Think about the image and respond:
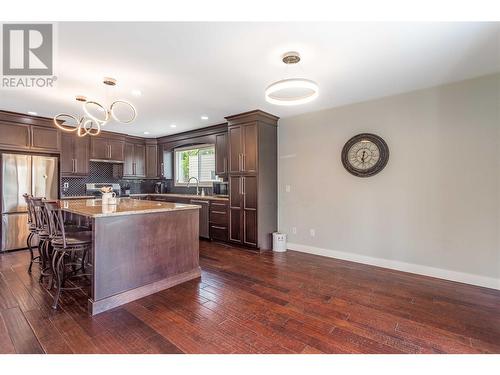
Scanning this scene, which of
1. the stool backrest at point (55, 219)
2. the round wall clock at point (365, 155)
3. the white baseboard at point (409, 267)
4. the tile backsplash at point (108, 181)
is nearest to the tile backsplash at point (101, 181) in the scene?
the tile backsplash at point (108, 181)

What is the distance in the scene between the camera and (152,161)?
6.85m

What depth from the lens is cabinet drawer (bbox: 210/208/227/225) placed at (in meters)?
4.91

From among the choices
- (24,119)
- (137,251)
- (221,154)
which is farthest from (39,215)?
(221,154)

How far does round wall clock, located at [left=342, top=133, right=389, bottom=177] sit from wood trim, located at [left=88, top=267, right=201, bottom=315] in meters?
2.74

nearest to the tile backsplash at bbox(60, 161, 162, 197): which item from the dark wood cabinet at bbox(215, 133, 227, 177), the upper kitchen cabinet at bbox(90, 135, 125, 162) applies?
the upper kitchen cabinet at bbox(90, 135, 125, 162)

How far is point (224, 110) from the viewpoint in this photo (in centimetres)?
428

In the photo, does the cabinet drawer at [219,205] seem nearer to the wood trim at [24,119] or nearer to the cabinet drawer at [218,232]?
the cabinet drawer at [218,232]

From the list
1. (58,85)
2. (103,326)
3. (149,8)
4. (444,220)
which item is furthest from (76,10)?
(444,220)

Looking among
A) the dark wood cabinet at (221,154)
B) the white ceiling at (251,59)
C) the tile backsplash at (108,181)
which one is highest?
the white ceiling at (251,59)

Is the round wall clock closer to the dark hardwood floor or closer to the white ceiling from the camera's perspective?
the white ceiling

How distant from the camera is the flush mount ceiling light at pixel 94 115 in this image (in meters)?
2.90

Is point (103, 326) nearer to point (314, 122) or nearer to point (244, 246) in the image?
point (244, 246)

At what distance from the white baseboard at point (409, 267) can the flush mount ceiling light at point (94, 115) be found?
11.4 feet

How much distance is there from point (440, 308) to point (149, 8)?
359 centimetres
